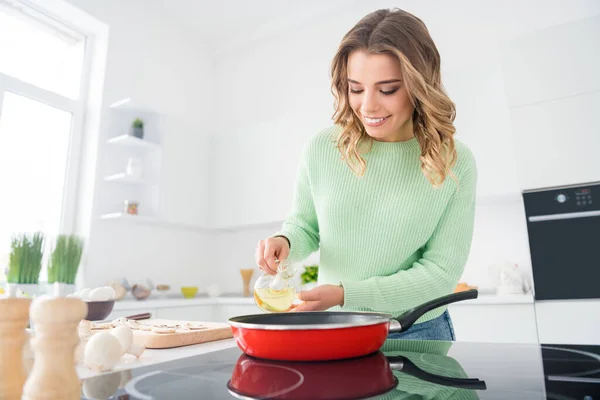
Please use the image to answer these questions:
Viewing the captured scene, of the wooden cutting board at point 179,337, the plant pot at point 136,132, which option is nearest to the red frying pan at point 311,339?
the wooden cutting board at point 179,337

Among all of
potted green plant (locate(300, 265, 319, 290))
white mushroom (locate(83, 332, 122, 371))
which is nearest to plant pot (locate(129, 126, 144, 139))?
potted green plant (locate(300, 265, 319, 290))

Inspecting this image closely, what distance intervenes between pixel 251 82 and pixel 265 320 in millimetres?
3742

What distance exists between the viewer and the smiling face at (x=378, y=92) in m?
1.09

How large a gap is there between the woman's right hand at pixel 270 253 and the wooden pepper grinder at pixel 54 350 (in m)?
0.64

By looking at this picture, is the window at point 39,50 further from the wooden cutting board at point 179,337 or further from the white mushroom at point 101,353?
the white mushroom at point 101,353

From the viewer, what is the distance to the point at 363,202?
121 centimetres

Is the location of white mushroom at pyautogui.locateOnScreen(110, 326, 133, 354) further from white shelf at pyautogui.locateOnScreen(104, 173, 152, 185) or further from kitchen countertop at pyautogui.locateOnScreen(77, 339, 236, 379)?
white shelf at pyautogui.locateOnScreen(104, 173, 152, 185)

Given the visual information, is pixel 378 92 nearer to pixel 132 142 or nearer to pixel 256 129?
pixel 132 142

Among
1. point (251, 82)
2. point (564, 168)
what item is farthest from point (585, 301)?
point (251, 82)

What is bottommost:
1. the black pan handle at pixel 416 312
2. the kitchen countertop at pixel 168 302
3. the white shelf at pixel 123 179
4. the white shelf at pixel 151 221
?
the kitchen countertop at pixel 168 302

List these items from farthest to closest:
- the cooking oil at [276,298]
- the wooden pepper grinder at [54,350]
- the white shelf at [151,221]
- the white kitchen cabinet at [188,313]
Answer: the white shelf at [151,221]
the white kitchen cabinet at [188,313]
the cooking oil at [276,298]
the wooden pepper grinder at [54,350]

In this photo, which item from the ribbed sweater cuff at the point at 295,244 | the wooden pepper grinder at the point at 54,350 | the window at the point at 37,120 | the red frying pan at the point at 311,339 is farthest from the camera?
the window at the point at 37,120

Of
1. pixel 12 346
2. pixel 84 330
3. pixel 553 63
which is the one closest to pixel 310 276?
pixel 553 63

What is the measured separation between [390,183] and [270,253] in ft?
1.31
